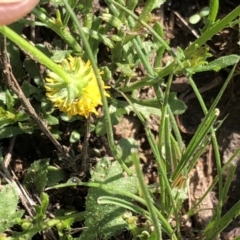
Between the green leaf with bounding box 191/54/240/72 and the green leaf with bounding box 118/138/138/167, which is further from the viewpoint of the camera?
the green leaf with bounding box 118/138/138/167

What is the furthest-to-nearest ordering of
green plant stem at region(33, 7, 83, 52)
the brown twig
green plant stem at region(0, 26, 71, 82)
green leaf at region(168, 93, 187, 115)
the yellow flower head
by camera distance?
green leaf at region(168, 93, 187, 115), green plant stem at region(33, 7, 83, 52), the brown twig, the yellow flower head, green plant stem at region(0, 26, 71, 82)

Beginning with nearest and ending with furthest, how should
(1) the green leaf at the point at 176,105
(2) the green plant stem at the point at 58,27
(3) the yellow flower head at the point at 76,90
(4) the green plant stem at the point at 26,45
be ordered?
(4) the green plant stem at the point at 26,45 → (3) the yellow flower head at the point at 76,90 → (2) the green plant stem at the point at 58,27 → (1) the green leaf at the point at 176,105

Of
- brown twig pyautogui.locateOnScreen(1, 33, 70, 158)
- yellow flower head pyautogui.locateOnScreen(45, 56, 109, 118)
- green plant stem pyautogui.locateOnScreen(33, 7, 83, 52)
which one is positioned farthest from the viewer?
green plant stem pyautogui.locateOnScreen(33, 7, 83, 52)

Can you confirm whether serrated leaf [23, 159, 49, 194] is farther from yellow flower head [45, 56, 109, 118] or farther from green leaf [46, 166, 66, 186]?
yellow flower head [45, 56, 109, 118]

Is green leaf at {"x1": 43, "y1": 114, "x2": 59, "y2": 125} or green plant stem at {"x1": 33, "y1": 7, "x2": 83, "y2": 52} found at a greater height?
green plant stem at {"x1": 33, "y1": 7, "x2": 83, "y2": 52}

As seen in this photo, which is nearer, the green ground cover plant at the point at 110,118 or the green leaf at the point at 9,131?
the green ground cover plant at the point at 110,118

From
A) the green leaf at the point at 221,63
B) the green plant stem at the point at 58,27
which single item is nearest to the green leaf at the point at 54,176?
the green plant stem at the point at 58,27

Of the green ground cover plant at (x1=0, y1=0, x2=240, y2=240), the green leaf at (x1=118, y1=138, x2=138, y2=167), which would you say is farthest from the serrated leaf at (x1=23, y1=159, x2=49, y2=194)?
the green leaf at (x1=118, y1=138, x2=138, y2=167)

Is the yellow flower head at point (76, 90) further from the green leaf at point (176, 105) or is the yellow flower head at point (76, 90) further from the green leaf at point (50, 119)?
the green leaf at point (176, 105)

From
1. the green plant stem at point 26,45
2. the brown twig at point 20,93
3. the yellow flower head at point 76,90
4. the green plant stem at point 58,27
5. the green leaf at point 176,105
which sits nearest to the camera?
the green plant stem at point 26,45

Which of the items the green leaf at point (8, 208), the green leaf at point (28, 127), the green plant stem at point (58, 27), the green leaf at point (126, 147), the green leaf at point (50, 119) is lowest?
the green leaf at point (8, 208)
